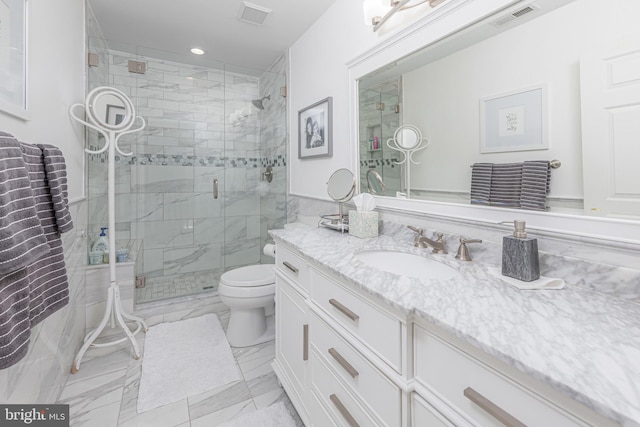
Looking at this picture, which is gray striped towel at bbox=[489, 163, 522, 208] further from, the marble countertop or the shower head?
the shower head

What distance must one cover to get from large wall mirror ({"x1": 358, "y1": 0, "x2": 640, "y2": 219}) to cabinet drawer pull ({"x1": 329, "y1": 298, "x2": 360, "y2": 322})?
0.67 meters

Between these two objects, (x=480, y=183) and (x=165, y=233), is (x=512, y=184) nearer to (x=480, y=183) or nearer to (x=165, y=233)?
(x=480, y=183)

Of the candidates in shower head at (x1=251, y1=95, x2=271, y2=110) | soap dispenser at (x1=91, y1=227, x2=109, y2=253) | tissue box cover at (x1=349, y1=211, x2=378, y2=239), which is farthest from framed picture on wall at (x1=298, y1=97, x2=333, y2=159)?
soap dispenser at (x1=91, y1=227, x2=109, y2=253)

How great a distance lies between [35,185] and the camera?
3.61 feet

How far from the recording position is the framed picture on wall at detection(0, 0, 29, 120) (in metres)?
0.98

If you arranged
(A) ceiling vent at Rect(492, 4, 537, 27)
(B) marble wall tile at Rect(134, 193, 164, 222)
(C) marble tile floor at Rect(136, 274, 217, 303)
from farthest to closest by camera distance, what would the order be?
(B) marble wall tile at Rect(134, 193, 164, 222) → (C) marble tile floor at Rect(136, 274, 217, 303) → (A) ceiling vent at Rect(492, 4, 537, 27)

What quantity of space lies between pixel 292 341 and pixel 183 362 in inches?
35.0

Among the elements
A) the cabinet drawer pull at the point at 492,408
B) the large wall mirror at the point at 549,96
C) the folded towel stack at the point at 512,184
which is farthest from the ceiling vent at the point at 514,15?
the cabinet drawer pull at the point at 492,408

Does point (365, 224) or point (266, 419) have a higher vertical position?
point (365, 224)

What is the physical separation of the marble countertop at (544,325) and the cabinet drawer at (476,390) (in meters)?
0.06

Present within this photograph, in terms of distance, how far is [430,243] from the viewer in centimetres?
127

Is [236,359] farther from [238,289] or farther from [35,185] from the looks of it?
[35,185]

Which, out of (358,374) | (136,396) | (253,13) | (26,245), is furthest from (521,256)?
(253,13)

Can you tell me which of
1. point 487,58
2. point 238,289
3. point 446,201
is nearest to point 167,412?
point 238,289
